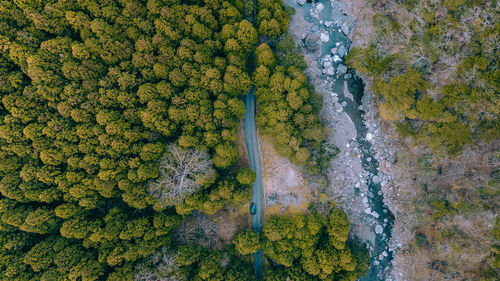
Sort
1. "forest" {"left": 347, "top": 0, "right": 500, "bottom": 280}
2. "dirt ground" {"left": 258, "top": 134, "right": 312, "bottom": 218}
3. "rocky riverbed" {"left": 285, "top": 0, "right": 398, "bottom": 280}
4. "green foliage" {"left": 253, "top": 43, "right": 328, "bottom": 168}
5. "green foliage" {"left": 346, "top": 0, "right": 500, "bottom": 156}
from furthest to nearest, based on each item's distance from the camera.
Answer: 1. "rocky riverbed" {"left": 285, "top": 0, "right": 398, "bottom": 280}
2. "dirt ground" {"left": 258, "top": 134, "right": 312, "bottom": 218}
3. "green foliage" {"left": 253, "top": 43, "right": 328, "bottom": 168}
4. "forest" {"left": 347, "top": 0, "right": 500, "bottom": 280}
5. "green foliage" {"left": 346, "top": 0, "right": 500, "bottom": 156}

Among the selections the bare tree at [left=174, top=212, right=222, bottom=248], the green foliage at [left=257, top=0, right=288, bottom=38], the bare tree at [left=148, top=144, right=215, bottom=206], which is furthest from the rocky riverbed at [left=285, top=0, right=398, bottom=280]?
the bare tree at [left=148, top=144, right=215, bottom=206]

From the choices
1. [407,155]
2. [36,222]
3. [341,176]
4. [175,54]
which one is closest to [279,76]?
[175,54]

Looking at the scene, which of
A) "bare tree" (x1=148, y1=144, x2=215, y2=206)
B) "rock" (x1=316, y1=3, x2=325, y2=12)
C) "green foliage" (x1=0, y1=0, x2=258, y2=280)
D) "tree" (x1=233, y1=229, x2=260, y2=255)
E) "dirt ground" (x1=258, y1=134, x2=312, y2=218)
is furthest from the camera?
"rock" (x1=316, y1=3, x2=325, y2=12)

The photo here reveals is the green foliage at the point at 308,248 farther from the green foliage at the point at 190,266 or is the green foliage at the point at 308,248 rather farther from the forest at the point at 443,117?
the forest at the point at 443,117

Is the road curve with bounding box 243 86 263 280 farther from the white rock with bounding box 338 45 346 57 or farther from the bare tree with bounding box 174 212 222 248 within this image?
the white rock with bounding box 338 45 346 57

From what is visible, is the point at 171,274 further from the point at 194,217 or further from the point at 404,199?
the point at 404,199

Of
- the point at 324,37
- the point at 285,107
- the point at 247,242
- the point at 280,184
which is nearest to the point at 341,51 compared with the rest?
the point at 324,37

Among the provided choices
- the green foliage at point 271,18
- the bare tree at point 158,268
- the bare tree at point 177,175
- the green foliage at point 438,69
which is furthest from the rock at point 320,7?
the bare tree at point 158,268
